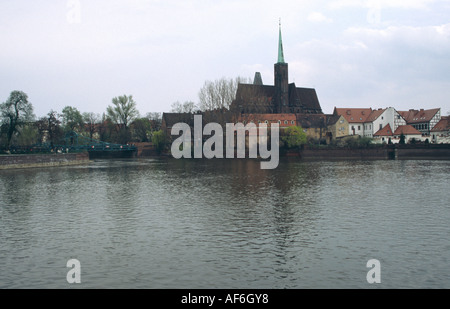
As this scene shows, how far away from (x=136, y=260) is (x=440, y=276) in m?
8.29

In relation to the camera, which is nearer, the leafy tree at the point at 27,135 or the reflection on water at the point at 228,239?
the reflection on water at the point at 228,239

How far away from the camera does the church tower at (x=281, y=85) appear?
12369 centimetres

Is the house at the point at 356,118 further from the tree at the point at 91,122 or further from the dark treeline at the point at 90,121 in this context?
the tree at the point at 91,122

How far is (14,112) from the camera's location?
7056 cm

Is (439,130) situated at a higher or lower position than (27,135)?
higher

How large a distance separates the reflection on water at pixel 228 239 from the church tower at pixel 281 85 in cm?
10089

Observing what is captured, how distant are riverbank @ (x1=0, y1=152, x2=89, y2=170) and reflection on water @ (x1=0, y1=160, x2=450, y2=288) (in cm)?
3458

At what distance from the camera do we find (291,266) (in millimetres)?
11805

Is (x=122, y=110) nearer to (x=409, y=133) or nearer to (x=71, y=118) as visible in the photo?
(x=71, y=118)

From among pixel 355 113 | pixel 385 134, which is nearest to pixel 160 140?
pixel 355 113

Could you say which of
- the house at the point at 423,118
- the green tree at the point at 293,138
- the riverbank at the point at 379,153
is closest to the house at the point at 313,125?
the house at the point at 423,118

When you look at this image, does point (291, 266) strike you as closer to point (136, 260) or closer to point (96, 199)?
point (136, 260)

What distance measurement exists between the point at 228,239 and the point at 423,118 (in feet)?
360
